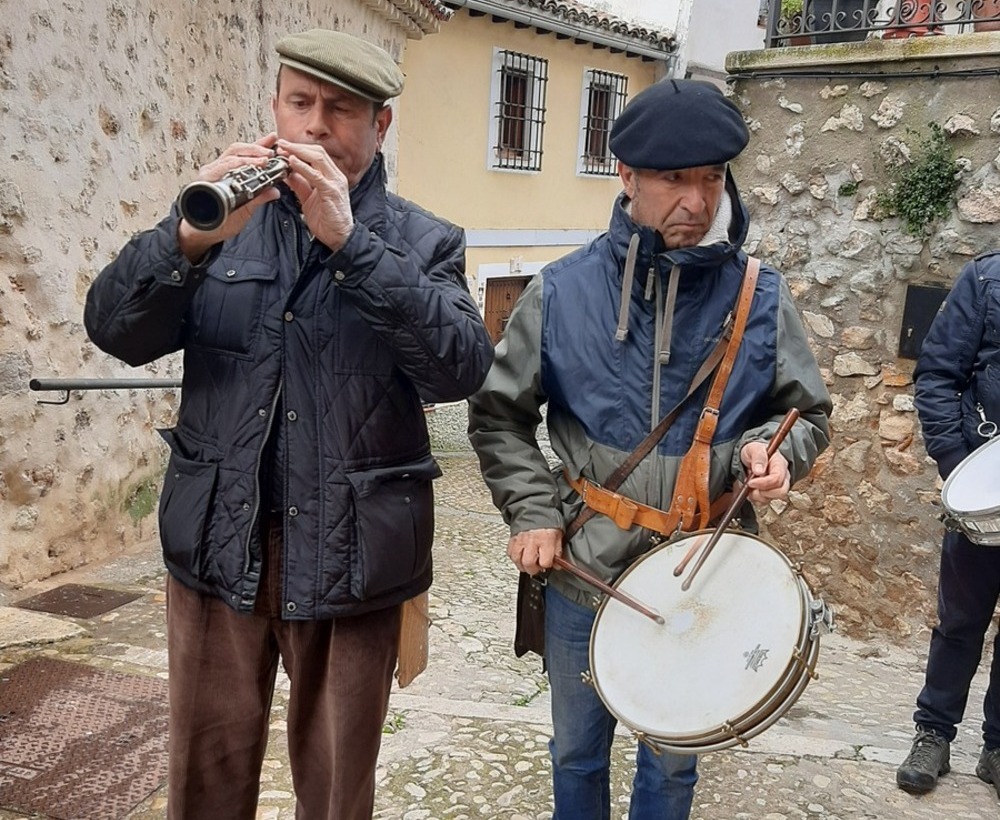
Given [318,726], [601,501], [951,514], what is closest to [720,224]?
[601,501]

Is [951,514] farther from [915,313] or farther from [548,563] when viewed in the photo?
[915,313]

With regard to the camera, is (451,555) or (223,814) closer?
(223,814)

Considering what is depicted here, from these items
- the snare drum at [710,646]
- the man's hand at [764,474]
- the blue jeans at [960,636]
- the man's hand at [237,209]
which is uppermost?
the man's hand at [237,209]

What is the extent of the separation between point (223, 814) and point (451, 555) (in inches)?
147

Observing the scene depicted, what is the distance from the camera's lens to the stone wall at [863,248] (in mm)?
4371

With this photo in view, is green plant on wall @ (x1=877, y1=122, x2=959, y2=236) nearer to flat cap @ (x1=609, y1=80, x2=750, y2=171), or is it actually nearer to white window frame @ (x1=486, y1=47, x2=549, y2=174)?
flat cap @ (x1=609, y1=80, x2=750, y2=171)

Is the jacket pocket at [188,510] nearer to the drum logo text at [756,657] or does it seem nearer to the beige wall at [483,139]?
the drum logo text at [756,657]

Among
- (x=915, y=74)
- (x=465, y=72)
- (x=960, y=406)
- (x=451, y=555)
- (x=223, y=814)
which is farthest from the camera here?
(x=465, y=72)

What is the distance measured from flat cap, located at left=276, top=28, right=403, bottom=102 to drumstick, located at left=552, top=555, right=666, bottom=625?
3.31 ft

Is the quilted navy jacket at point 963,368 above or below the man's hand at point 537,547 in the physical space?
above

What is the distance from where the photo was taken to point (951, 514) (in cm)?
265

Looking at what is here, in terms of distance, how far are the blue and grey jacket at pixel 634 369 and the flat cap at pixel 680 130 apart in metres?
0.14

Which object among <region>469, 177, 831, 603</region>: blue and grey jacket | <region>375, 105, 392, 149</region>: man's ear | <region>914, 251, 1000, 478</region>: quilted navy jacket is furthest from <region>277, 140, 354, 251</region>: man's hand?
<region>914, 251, 1000, 478</region>: quilted navy jacket

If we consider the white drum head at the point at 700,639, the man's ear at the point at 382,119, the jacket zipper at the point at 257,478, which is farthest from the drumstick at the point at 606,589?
the man's ear at the point at 382,119
